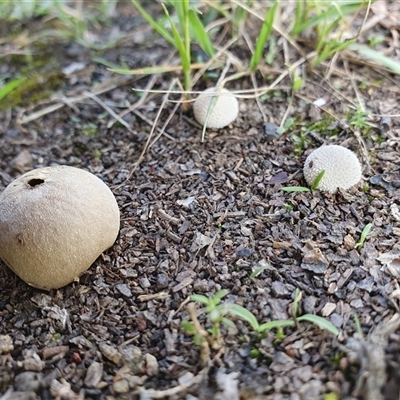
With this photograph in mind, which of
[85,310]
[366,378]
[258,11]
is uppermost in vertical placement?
[258,11]

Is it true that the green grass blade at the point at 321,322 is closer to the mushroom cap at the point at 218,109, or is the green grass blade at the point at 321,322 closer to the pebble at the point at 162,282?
the pebble at the point at 162,282

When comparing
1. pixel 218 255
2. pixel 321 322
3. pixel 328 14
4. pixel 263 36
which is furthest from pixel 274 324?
pixel 328 14

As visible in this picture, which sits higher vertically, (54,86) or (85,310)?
(54,86)

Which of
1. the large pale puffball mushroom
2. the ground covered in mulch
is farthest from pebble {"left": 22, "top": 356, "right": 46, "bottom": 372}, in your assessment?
the large pale puffball mushroom

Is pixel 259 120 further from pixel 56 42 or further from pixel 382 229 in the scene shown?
pixel 56 42

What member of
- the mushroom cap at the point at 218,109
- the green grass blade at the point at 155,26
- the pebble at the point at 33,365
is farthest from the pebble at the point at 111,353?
the green grass blade at the point at 155,26

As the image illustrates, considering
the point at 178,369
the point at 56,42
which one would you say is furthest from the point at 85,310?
the point at 56,42
